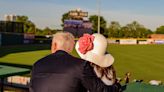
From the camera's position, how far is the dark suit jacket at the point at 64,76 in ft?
9.11

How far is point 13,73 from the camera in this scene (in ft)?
25.2

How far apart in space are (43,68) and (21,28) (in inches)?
2482

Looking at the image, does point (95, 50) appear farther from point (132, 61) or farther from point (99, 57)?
point (132, 61)

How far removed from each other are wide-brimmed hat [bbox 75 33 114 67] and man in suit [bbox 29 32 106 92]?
71 mm

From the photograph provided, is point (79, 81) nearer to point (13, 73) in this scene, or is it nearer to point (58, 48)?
point (58, 48)

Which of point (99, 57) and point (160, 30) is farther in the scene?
point (160, 30)

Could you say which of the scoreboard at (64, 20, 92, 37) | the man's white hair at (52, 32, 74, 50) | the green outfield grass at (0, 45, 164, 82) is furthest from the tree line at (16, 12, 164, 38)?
the man's white hair at (52, 32, 74, 50)

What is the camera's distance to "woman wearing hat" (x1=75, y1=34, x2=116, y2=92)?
2.73 m

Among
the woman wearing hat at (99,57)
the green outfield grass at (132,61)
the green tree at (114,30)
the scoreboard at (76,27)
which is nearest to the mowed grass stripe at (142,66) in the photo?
the green outfield grass at (132,61)

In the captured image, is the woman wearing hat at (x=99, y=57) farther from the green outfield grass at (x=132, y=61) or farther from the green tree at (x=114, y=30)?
the green tree at (x=114, y=30)

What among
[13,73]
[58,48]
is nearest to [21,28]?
[13,73]

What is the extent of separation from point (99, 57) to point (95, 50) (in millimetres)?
57

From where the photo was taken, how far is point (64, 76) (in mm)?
2896

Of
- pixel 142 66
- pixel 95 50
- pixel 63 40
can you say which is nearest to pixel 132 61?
pixel 142 66
